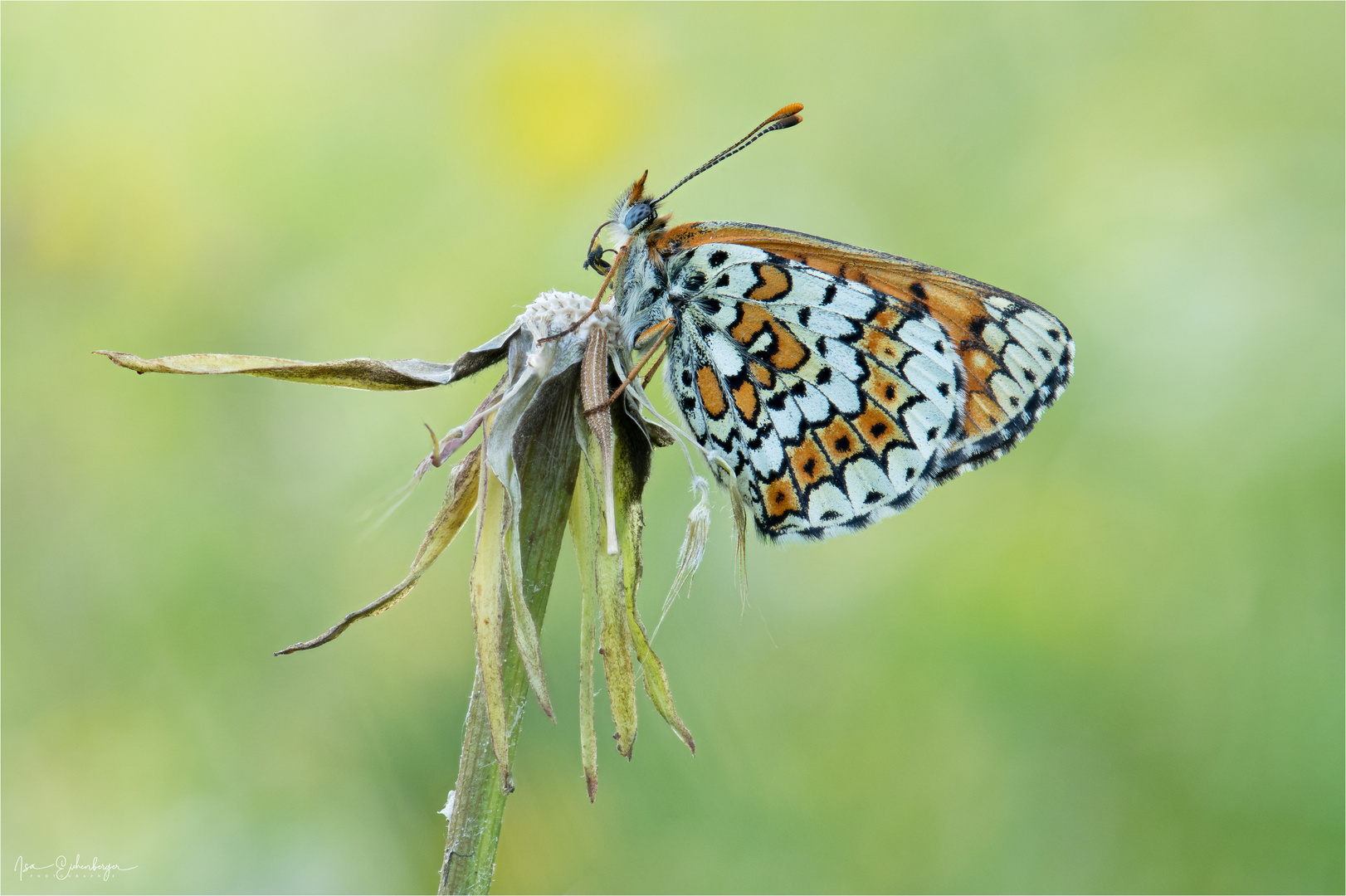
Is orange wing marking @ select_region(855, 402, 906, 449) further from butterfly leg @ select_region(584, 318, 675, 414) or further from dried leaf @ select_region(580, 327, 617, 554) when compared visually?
dried leaf @ select_region(580, 327, 617, 554)

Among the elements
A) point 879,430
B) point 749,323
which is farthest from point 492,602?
point 879,430

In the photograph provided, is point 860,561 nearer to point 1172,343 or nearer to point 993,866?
point 993,866

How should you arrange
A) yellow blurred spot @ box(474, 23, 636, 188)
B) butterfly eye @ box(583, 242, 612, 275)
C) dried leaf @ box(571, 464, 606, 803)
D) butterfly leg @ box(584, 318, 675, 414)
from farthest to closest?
1. yellow blurred spot @ box(474, 23, 636, 188)
2. butterfly eye @ box(583, 242, 612, 275)
3. butterfly leg @ box(584, 318, 675, 414)
4. dried leaf @ box(571, 464, 606, 803)

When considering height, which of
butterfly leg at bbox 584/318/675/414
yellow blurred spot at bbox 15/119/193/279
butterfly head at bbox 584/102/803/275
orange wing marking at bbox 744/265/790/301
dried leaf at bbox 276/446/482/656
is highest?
yellow blurred spot at bbox 15/119/193/279

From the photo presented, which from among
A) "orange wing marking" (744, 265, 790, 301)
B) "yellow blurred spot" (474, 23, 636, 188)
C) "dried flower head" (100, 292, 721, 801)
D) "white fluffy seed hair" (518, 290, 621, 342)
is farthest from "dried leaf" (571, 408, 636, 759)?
"yellow blurred spot" (474, 23, 636, 188)

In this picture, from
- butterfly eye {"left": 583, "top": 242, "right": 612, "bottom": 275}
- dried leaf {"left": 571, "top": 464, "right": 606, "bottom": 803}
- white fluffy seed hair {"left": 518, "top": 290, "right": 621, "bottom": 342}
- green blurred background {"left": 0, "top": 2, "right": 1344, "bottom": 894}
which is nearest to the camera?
dried leaf {"left": 571, "top": 464, "right": 606, "bottom": 803}

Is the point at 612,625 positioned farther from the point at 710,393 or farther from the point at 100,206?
the point at 100,206

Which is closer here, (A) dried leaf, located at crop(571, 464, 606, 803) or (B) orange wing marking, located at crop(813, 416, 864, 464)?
(A) dried leaf, located at crop(571, 464, 606, 803)

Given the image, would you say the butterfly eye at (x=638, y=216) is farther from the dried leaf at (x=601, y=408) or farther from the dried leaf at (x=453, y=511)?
the dried leaf at (x=453, y=511)
